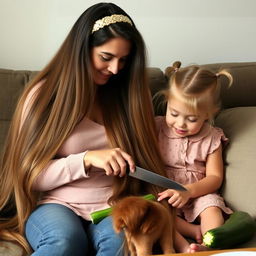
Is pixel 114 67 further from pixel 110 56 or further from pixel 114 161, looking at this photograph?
pixel 114 161

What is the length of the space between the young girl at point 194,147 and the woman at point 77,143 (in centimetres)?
11

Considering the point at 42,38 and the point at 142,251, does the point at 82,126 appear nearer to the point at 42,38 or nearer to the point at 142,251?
the point at 142,251

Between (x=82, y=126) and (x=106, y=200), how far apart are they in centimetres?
23

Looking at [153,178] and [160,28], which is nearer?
[153,178]

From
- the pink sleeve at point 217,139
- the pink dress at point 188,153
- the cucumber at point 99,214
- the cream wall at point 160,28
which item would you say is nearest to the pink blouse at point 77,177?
the cucumber at point 99,214

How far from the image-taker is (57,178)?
50.5 inches

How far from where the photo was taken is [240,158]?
1.44 m

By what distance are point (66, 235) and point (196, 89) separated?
59 centimetres

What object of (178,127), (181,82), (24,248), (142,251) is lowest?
(24,248)

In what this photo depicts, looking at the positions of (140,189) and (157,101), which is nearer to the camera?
(140,189)

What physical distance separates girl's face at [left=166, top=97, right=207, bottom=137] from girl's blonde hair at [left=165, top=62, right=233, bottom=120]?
0.02 m

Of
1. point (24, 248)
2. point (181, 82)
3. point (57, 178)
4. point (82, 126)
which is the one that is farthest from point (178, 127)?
point (24, 248)

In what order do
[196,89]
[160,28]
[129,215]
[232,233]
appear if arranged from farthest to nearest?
1. [160,28]
2. [196,89]
3. [232,233]
4. [129,215]

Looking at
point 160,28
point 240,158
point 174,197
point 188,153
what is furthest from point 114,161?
point 160,28
